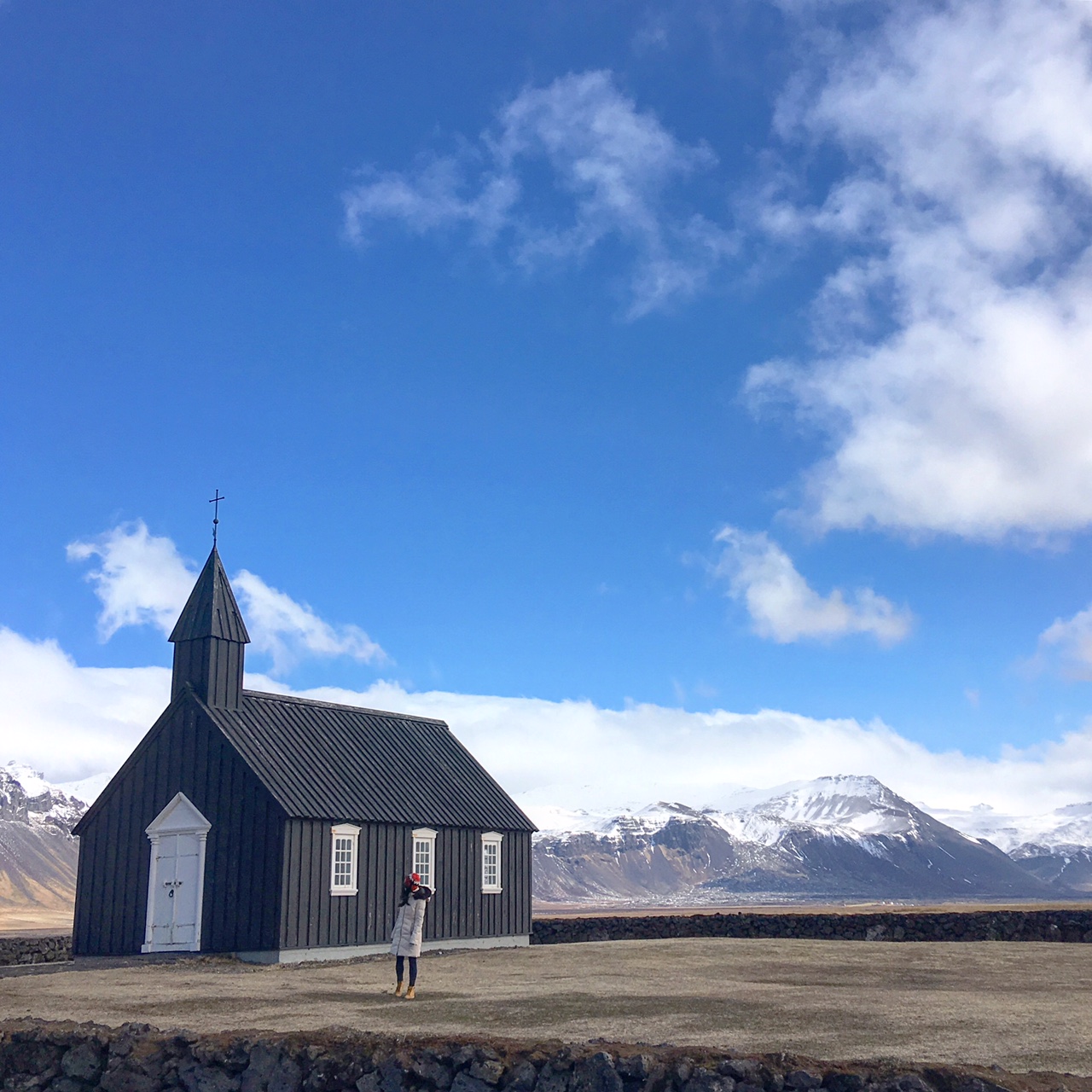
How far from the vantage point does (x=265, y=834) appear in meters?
30.3

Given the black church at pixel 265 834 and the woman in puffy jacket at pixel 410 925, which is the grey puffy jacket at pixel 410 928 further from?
the black church at pixel 265 834

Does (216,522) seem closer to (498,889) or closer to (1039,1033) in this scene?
(498,889)

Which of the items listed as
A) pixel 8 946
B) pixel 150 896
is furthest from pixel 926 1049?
pixel 8 946

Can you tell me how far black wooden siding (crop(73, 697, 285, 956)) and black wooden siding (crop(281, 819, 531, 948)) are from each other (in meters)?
0.71

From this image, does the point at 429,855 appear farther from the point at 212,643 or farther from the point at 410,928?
the point at 410,928

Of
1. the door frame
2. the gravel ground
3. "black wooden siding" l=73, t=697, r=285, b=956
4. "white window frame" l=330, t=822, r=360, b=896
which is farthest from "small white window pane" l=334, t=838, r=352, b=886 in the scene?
the door frame

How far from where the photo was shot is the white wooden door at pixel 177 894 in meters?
30.9

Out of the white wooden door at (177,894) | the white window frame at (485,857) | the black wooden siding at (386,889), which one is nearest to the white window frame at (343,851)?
the black wooden siding at (386,889)

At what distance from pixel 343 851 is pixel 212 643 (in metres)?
6.98

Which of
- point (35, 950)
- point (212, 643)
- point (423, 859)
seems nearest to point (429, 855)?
point (423, 859)

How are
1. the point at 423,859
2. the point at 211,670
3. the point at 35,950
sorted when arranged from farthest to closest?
the point at 35,950 → the point at 423,859 → the point at 211,670

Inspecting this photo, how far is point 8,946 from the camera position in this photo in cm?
3738

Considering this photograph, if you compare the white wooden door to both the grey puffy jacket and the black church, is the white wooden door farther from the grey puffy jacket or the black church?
the grey puffy jacket

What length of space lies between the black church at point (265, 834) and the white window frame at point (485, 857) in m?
0.05
